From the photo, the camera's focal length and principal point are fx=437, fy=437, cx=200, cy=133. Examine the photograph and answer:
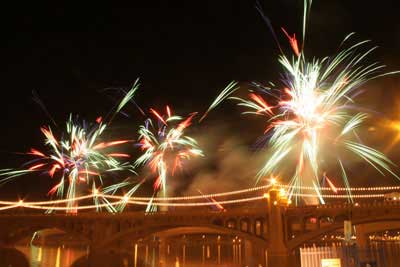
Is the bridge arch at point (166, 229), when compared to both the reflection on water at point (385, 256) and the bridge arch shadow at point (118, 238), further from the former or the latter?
the reflection on water at point (385, 256)

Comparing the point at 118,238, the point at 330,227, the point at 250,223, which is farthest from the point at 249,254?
the point at 118,238

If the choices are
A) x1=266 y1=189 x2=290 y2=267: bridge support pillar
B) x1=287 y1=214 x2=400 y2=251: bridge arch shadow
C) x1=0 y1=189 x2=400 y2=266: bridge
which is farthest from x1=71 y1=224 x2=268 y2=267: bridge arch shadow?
x1=287 y1=214 x2=400 y2=251: bridge arch shadow

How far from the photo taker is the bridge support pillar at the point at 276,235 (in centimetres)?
6128

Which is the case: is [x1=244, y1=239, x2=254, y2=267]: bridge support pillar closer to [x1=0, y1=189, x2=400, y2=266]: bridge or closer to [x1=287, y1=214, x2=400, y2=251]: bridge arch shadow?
[x1=0, y1=189, x2=400, y2=266]: bridge

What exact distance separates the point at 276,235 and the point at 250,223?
6172 mm

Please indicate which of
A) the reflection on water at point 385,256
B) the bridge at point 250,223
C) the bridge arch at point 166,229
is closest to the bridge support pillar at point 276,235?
the bridge at point 250,223

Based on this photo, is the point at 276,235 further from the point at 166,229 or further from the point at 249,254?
the point at 166,229

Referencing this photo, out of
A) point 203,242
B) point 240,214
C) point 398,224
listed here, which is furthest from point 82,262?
point 203,242

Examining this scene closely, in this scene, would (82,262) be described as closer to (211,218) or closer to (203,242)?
(211,218)

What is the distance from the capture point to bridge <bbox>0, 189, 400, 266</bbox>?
6006 centimetres

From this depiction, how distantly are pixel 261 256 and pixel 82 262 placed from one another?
30.3 m

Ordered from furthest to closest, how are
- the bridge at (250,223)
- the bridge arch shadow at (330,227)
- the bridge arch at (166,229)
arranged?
the bridge arch at (166,229)
the bridge at (250,223)
the bridge arch shadow at (330,227)

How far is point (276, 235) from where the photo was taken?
6291 centimetres

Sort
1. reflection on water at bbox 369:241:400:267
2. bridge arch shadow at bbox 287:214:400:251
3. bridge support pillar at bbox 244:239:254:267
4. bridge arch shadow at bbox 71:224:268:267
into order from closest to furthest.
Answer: bridge arch shadow at bbox 287:214:400:251
reflection on water at bbox 369:241:400:267
bridge arch shadow at bbox 71:224:268:267
bridge support pillar at bbox 244:239:254:267
